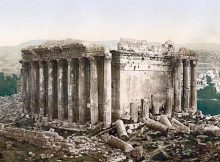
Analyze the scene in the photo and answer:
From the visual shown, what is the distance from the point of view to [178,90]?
42812 mm

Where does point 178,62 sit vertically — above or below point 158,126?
above

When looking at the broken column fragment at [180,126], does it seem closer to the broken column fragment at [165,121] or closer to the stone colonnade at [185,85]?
the broken column fragment at [165,121]

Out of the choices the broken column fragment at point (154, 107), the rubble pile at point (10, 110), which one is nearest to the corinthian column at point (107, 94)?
the broken column fragment at point (154, 107)

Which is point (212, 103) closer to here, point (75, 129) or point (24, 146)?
point (75, 129)

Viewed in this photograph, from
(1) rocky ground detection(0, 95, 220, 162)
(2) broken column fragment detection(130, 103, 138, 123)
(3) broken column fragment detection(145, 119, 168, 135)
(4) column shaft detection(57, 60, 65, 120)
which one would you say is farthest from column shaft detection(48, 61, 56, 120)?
(3) broken column fragment detection(145, 119, 168, 135)

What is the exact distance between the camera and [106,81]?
115 ft

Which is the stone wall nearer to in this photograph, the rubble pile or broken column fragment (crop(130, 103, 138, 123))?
broken column fragment (crop(130, 103, 138, 123))

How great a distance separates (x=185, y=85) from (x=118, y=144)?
1707 centimetres

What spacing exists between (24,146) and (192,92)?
21.5 metres

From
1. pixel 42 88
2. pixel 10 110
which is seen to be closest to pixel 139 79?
pixel 42 88

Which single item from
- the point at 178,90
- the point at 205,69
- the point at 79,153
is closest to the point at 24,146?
A: the point at 79,153

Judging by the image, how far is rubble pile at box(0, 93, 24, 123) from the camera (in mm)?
45344

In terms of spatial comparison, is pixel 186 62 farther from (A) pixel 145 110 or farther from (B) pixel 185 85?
(A) pixel 145 110

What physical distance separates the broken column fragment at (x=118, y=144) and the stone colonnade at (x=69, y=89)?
4.04 meters
